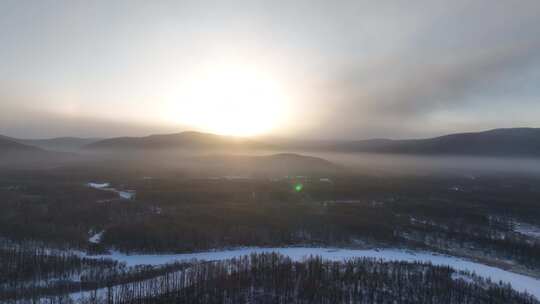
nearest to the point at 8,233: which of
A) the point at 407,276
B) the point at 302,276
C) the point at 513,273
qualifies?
the point at 302,276

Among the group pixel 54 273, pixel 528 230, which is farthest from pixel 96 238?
pixel 528 230

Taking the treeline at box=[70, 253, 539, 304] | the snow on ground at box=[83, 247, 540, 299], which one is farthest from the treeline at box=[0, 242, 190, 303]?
the snow on ground at box=[83, 247, 540, 299]

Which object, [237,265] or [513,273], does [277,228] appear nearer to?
[237,265]

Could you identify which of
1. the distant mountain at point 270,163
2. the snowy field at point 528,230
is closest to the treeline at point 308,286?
the snowy field at point 528,230

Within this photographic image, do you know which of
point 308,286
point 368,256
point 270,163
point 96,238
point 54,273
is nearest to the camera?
point 308,286

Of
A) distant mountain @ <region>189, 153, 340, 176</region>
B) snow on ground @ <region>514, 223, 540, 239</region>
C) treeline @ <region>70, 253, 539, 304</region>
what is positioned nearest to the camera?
treeline @ <region>70, 253, 539, 304</region>

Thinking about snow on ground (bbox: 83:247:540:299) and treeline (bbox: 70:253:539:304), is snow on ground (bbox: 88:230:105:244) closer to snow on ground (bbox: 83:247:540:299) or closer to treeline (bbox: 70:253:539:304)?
snow on ground (bbox: 83:247:540:299)

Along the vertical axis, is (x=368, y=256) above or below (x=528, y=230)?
above

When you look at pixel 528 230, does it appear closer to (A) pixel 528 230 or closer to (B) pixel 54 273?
(A) pixel 528 230
